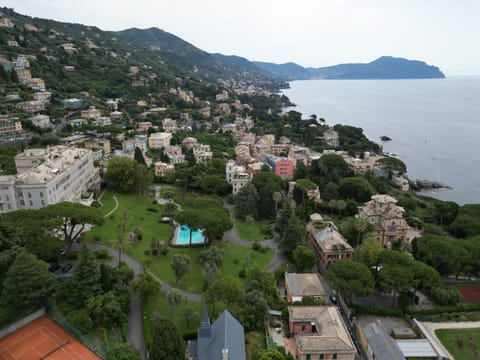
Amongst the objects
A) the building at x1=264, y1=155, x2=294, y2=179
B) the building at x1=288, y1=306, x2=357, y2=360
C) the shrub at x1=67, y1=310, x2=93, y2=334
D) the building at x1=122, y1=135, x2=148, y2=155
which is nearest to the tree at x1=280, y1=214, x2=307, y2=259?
the building at x1=288, y1=306, x2=357, y2=360

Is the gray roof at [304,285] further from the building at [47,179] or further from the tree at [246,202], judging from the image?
the building at [47,179]

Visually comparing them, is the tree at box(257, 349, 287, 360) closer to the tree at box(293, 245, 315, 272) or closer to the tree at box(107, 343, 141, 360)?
the tree at box(107, 343, 141, 360)

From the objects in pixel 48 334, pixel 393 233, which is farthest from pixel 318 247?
pixel 48 334

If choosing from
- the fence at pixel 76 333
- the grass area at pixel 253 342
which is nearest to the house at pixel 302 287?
the grass area at pixel 253 342

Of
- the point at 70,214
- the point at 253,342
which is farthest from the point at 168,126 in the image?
the point at 253,342

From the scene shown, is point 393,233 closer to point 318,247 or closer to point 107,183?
point 318,247

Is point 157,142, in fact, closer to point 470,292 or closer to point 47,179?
point 47,179
